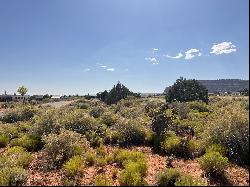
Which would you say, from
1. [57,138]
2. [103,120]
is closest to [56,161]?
[57,138]

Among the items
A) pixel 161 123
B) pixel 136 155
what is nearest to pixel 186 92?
pixel 161 123

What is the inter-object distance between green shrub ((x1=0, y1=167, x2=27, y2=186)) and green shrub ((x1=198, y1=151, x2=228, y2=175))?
24.4 feet

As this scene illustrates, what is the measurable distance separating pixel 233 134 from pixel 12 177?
32.6 ft

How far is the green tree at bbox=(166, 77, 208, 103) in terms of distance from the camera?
60656mm

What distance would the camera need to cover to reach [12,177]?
1368cm

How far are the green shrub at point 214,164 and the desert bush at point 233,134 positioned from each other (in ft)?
4.88

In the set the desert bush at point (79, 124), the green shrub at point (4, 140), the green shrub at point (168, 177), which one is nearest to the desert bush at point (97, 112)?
the desert bush at point (79, 124)

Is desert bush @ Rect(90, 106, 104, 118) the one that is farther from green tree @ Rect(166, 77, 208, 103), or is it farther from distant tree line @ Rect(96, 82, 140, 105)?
distant tree line @ Rect(96, 82, 140, 105)

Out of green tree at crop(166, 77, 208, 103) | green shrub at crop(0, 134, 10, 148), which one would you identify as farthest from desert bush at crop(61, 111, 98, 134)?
green tree at crop(166, 77, 208, 103)

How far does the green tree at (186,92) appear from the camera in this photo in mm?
60656

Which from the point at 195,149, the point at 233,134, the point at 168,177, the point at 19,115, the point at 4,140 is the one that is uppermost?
the point at 233,134

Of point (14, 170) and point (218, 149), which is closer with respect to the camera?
point (14, 170)

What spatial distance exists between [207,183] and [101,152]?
24.2 ft

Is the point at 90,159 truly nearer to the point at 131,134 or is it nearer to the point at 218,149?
the point at 131,134
